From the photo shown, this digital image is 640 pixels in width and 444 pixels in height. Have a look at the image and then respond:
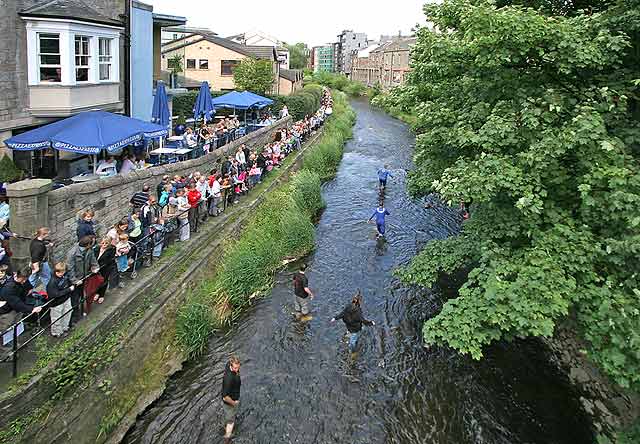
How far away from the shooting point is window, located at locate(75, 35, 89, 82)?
1705cm

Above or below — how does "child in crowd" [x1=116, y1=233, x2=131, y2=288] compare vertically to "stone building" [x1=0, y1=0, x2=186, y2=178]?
below

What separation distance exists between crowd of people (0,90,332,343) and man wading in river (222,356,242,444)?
2.97 meters

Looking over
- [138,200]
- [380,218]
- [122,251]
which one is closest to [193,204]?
[138,200]

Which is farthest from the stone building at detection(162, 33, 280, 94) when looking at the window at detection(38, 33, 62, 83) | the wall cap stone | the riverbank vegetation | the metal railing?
the wall cap stone

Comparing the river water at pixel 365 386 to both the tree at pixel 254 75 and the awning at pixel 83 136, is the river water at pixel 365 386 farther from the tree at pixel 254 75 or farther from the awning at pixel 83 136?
the tree at pixel 254 75

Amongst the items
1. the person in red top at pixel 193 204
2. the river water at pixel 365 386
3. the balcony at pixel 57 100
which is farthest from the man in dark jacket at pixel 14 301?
the balcony at pixel 57 100

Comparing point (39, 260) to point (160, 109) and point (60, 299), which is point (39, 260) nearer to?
point (60, 299)

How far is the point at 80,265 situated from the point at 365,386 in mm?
6363

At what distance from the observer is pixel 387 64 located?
101250mm

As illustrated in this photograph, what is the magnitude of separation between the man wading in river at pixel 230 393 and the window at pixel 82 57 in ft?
39.6

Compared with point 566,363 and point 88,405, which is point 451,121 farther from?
point 88,405

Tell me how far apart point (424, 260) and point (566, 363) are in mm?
4282

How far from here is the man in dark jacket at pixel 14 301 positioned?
8.64 metres

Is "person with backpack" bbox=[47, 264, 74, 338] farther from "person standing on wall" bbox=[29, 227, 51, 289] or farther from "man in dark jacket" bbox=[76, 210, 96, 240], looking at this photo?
"man in dark jacket" bbox=[76, 210, 96, 240]
